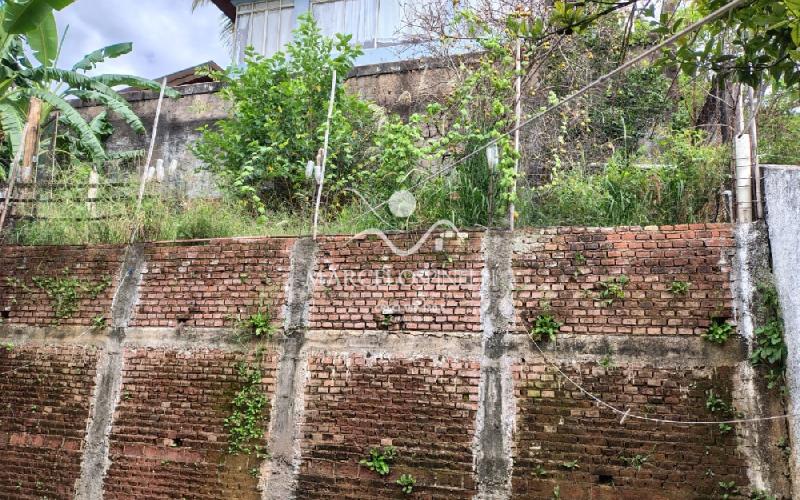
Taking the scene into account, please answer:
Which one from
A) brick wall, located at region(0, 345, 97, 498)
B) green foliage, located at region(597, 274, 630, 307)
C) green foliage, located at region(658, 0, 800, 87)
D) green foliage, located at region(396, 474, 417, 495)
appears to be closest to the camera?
green foliage, located at region(658, 0, 800, 87)

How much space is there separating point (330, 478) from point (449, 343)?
4.97ft

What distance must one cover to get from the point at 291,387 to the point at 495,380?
1.82 m

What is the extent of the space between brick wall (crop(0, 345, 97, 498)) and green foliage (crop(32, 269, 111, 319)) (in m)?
0.42

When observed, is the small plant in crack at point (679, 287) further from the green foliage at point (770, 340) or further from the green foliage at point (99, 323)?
the green foliage at point (99, 323)

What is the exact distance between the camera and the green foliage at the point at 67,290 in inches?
264

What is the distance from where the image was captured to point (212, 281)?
6305mm

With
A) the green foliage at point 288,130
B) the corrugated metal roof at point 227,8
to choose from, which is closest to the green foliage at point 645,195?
the green foliage at point 288,130

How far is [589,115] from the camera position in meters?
8.80

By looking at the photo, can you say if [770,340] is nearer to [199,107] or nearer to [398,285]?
[398,285]

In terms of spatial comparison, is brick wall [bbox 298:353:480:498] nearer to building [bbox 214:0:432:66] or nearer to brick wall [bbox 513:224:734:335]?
brick wall [bbox 513:224:734:335]

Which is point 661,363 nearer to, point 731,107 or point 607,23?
point 731,107

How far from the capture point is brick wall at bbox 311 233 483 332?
18.1ft

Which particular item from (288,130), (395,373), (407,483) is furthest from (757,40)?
(288,130)

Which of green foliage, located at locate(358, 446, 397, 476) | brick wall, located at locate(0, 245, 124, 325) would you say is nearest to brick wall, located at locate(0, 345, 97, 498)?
brick wall, located at locate(0, 245, 124, 325)
